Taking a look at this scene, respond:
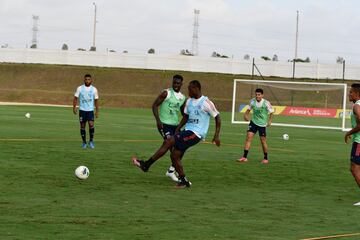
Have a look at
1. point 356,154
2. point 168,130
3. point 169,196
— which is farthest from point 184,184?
point 356,154

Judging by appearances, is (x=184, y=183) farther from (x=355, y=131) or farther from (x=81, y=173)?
(x=355, y=131)

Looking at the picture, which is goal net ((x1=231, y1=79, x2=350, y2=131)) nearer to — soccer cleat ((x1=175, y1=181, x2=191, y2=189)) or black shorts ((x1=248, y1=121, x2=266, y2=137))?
black shorts ((x1=248, y1=121, x2=266, y2=137))

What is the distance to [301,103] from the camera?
6406 centimetres

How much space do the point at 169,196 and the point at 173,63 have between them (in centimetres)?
8183

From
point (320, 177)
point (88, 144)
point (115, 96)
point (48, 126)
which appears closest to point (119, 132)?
point (48, 126)

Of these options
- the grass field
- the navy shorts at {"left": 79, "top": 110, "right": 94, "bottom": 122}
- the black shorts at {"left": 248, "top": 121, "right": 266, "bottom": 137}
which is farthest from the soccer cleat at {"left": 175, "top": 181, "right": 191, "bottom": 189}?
the navy shorts at {"left": 79, "top": 110, "right": 94, "bottom": 122}

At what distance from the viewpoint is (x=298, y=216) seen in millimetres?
12180

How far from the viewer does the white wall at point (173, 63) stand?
295ft

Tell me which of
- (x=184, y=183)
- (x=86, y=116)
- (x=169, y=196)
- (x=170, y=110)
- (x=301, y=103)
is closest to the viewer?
(x=169, y=196)

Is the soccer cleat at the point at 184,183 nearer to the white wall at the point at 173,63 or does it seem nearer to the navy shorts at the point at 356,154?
the navy shorts at the point at 356,154

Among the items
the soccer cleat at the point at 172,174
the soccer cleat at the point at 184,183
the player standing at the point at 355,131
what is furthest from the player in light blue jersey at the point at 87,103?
the player standing at the point at 355,131

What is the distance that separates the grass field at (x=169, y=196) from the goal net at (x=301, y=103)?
81.6 ft

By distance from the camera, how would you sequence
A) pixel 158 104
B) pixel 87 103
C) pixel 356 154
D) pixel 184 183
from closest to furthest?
pixel 356 154 → pixel 184 183 → pixel 158 104 → pixel 87 103

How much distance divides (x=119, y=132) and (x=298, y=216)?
783 inches
